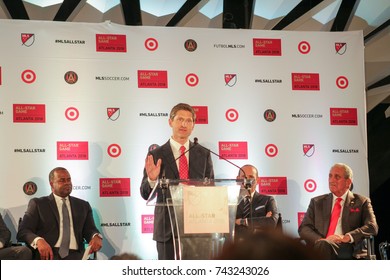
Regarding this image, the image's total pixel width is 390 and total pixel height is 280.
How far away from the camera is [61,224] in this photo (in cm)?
509

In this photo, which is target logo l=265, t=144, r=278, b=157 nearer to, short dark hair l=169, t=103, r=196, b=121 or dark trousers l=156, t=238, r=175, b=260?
short dark hair l=169, t=103, r=196, b=121

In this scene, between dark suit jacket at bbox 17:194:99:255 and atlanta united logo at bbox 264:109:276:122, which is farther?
atlanta united logo at bbox 264:109:276:122

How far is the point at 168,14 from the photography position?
673 centimetres

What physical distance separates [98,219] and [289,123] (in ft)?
6.63

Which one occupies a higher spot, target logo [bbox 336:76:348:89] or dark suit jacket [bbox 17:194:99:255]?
target logo [bbox 336:76:348:89]

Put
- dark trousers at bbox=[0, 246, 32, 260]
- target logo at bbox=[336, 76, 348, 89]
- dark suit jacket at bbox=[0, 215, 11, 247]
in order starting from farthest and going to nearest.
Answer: target logo at bbox=[336, 76, 348, 89] → dark suit jacket at bbox=[0, 215, 11, 247] → dark trousers at bbox=[0, 246, 32, 260]

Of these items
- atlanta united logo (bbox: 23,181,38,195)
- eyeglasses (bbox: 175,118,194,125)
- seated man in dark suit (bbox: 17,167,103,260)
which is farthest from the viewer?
atlanta united logo (bbox: 23,181,38,195)

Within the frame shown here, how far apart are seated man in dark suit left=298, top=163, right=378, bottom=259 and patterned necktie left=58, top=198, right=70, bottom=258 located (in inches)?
74.3

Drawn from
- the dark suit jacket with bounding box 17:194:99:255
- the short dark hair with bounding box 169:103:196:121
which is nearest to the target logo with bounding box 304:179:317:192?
the short dark hair with bounding box 169:103:196:121

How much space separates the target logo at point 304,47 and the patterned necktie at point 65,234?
8.95 ft

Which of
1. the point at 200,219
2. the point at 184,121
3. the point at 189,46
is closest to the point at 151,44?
the point at 189,46

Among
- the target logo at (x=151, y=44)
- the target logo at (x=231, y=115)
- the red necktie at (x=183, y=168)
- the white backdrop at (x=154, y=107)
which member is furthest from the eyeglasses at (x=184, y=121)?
the target logo at (x=151, y=44)

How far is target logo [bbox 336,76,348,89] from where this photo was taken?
243 inches
